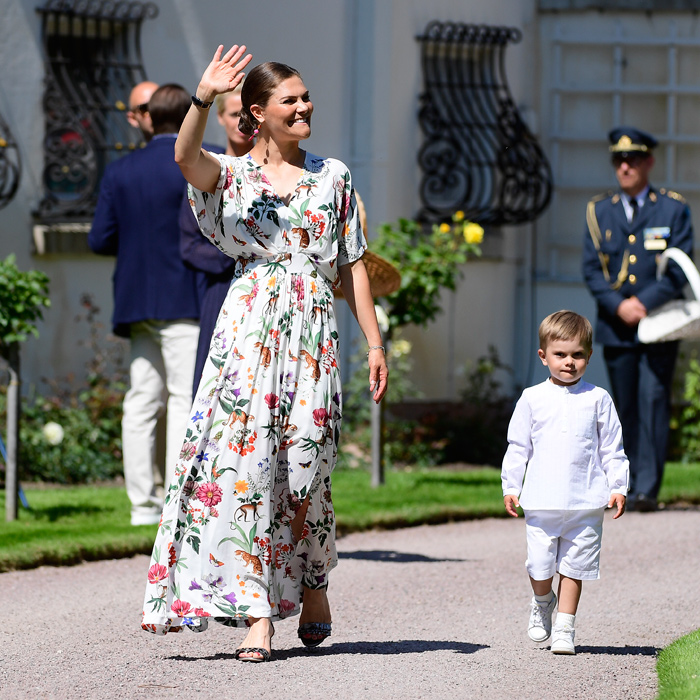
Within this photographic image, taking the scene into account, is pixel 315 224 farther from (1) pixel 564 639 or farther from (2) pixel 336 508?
(2) pixel 336 508

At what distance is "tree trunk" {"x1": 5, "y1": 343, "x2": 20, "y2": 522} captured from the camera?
21.7 feet

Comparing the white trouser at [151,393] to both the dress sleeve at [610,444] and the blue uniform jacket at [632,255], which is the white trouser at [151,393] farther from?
the blue uniform jacket at [632,255]

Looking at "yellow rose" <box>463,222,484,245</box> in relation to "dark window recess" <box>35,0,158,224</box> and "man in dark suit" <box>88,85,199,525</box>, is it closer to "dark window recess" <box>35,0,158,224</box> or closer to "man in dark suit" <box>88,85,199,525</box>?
"man in dark suit" <box>88,85,199,525</box>

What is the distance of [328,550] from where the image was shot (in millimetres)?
4445

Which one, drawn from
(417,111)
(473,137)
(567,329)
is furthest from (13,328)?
(473,137)

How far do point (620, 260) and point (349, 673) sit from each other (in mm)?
4799

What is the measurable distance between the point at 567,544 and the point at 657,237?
4.17 m

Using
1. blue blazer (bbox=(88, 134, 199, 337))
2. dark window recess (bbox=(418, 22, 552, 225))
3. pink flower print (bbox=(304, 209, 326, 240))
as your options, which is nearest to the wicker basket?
blue blazer (bbox=(88, 134, 199, 337))

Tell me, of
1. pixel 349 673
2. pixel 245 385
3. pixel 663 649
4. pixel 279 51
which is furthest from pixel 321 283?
pixel 279 51

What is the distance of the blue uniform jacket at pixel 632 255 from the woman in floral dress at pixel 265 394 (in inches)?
159

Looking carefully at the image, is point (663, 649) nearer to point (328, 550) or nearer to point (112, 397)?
point (328, 550)

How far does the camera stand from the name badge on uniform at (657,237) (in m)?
8.15

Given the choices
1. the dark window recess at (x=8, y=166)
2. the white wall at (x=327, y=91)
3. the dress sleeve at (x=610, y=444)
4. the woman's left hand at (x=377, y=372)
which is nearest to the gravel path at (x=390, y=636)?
the dress sleeve at (x=610, y=444)

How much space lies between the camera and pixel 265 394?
13.9 feet
